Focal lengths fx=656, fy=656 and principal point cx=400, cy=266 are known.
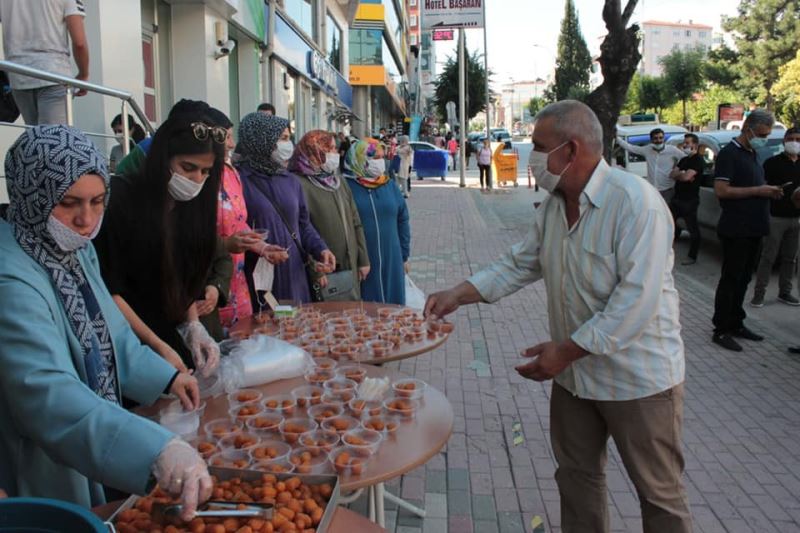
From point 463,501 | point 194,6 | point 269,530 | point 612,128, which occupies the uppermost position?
point 194,6

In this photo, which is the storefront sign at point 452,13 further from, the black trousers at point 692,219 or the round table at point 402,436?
the round table at point 402,436

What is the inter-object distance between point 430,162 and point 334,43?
23.5 ft

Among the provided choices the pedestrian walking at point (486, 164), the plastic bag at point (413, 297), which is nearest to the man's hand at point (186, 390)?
the plastic bag at point (413, 297)

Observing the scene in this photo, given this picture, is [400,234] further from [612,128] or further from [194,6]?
[612,128]

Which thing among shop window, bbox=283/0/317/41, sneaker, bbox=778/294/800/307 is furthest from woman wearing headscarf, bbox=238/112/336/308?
shop window, bbox=283/0/317/41

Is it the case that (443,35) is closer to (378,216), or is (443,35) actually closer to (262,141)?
(378,216)

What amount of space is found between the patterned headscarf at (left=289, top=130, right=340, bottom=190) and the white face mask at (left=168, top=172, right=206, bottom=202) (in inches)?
81.8

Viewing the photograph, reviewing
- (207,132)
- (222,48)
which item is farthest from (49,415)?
(222,48)

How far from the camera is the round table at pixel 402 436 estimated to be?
2.03 m

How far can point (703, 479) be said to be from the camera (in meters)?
3.89

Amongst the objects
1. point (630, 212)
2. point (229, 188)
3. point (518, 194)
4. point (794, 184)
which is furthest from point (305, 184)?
point (518, 194)

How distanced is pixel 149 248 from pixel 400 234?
3.15 metres

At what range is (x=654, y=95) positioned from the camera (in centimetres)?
6116

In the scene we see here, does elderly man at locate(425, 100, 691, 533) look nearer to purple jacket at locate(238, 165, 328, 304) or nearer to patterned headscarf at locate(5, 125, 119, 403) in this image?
patterned headscarf at locate(5, 125, 119, 403)
